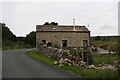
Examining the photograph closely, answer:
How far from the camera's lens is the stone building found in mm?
37812

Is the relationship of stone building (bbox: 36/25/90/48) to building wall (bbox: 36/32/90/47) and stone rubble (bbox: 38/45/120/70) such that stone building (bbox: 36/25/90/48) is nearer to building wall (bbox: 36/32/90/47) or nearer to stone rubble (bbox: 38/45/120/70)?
building wall (bbox: 36/32/90/47)

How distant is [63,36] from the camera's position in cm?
3866

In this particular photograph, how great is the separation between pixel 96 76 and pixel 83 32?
29.3m

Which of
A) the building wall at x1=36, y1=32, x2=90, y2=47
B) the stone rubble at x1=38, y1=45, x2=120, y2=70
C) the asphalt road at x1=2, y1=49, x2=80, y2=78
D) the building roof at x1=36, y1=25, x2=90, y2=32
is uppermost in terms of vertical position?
the building roof at x1=36, y1=25, x2=90, y2=32

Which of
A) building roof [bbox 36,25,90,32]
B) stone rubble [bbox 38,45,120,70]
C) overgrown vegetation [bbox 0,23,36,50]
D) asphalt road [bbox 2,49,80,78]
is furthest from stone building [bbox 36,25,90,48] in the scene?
Result: asphalt road [bbox 2,49,80,78]

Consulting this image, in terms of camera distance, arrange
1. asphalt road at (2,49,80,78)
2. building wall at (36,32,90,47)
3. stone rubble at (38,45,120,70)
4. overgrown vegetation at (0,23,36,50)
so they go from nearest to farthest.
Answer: asphalt road at (2,49,80,78) < stone rubble at (38,45,120,70) < building wall at (36,32,90,47) < overgrown vegetation at (0,23,36,50)

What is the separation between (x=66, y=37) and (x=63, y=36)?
1.88ft

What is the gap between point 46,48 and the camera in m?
23.7

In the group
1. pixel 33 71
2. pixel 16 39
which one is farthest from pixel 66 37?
pixel 16 39

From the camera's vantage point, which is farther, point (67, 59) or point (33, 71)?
point (67, 59)

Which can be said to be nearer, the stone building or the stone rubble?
the stone rubble

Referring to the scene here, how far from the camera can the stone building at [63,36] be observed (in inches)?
1489

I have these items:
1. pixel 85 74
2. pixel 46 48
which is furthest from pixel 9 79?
pixel 46 48

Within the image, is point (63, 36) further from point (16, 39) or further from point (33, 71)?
point (16, 39)
